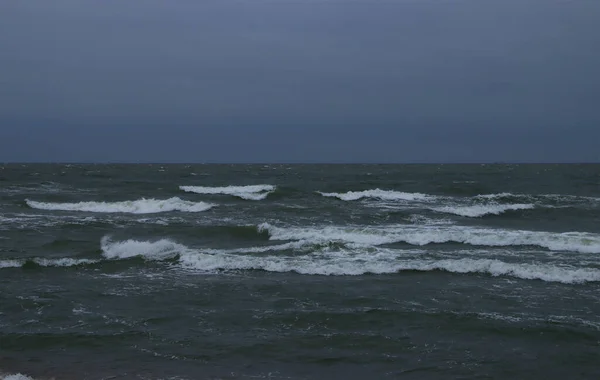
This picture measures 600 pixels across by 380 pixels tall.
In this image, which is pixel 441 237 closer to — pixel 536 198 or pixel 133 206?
pixel 133 206

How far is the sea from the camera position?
27.3 feet

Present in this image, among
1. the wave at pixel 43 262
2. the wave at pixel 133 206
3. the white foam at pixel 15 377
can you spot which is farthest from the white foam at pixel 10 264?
the wave at pixel 133 206

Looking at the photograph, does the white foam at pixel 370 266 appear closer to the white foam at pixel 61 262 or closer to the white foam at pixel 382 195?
the white foam at pixel 61 262

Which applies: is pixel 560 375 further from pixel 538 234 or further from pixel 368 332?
pixel 538 234

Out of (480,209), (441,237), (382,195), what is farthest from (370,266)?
(382,195)

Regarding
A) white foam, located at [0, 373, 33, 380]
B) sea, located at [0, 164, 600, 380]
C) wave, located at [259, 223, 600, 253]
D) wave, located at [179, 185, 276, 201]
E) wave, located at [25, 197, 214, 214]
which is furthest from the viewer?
wave, located at [179, 185, 276, 201]

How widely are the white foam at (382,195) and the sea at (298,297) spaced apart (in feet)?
29.8

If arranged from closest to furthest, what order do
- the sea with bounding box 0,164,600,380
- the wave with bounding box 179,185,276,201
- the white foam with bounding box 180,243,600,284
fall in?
the sea with bounding box 0,164,600,380 < the white foam with bounding box 180,243,600,284 < the wave with bounding box 179,185,276,201

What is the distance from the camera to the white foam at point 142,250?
16.1 meters

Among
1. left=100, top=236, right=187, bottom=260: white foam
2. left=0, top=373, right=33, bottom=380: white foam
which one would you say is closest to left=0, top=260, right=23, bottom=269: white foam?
left=100, top=236, right=187, bottom=260: white foam

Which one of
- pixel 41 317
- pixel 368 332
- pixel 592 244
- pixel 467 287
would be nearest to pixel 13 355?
pixel 41 317

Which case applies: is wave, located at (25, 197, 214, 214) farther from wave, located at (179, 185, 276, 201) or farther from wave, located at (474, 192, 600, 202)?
wave, located at (474, 192, 600, 202)

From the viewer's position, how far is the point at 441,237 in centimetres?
1914

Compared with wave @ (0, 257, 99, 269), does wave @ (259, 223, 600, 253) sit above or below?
above
